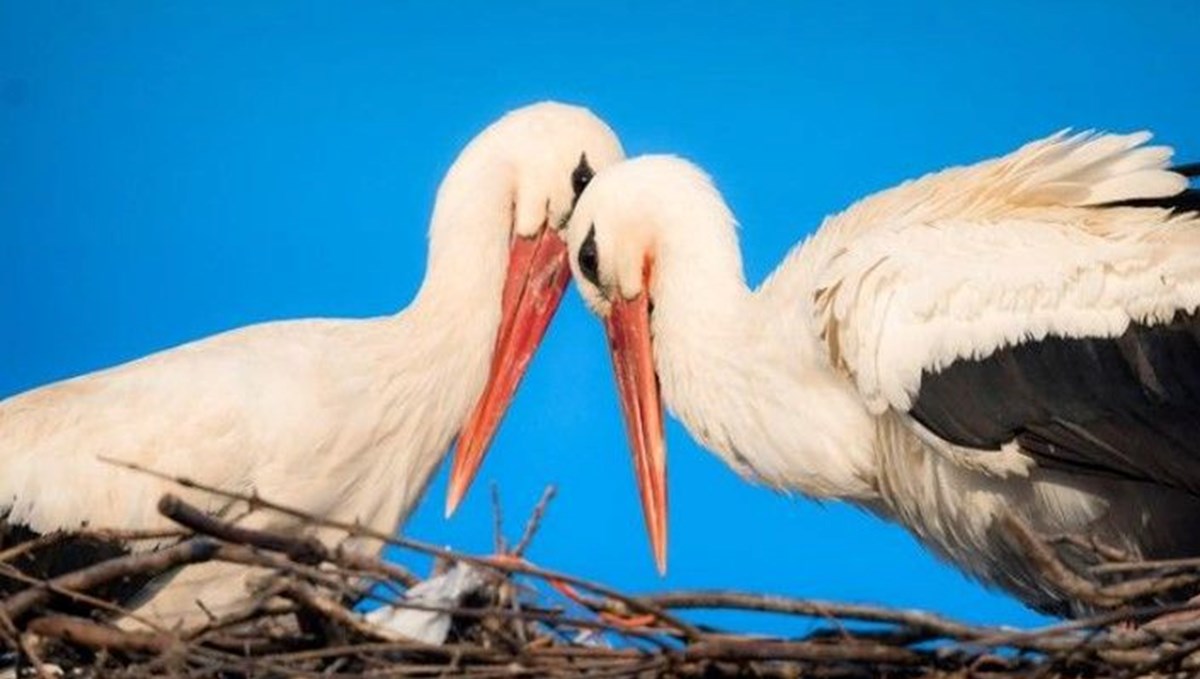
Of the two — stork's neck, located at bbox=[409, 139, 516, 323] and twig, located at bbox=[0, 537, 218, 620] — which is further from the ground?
Answer: stork's neck, located at bbox=[409, 139, 516, 323]

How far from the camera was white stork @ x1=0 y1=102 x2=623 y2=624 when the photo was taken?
4.79 m

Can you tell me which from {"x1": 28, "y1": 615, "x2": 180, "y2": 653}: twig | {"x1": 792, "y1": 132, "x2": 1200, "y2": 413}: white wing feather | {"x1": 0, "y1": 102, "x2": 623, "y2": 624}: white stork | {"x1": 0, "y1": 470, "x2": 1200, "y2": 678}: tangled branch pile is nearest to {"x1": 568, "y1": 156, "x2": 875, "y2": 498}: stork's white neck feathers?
{"x1": 792, "y1": 132, "x2": 1200, "y2": 413}: white wing feather

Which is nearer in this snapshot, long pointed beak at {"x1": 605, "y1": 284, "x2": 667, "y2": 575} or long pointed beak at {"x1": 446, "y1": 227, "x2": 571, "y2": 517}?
long pointed beak at {"x1": 605, "y1": 284, "x2": 667, "y2": 575}

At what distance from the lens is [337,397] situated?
491cm

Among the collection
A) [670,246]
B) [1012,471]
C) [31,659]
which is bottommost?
[31,659]

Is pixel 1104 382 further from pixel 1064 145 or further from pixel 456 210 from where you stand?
pixel 456 210

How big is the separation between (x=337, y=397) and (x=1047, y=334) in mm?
1340

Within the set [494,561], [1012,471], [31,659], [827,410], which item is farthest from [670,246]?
[31,659]

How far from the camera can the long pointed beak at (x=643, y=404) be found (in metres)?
5.09

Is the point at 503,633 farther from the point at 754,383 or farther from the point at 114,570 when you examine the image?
the point at 754,383

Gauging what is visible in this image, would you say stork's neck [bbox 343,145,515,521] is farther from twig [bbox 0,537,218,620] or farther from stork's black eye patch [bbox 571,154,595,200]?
twig [bbox 0,537,218,620]

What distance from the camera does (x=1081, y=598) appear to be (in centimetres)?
364

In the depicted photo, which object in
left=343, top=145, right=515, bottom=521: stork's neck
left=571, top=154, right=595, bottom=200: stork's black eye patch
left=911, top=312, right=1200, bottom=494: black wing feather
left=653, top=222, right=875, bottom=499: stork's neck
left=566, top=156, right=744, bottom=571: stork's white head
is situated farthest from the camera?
left=571, top=154, right=595, bottom=200: stork's black eye patch

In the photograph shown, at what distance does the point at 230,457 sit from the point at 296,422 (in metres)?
0.13
